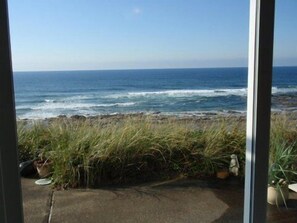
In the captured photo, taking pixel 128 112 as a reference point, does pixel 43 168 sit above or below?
below

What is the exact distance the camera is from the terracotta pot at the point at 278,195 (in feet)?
→ 6.42

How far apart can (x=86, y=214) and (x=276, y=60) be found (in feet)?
5.29

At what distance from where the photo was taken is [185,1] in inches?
137

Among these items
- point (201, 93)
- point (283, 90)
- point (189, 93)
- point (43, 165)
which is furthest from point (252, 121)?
point (43, 165)

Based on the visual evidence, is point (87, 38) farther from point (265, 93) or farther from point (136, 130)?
point (265, 93)

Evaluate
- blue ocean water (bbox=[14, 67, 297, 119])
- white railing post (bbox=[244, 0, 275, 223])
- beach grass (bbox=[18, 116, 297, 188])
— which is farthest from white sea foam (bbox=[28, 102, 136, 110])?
white railing post (bbox=[244, 0, 275, 223])

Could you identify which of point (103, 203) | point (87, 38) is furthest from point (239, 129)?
point (87, 38)

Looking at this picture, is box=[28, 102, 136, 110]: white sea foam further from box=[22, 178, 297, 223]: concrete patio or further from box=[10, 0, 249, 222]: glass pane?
box=[22, 178, 297, 223]: concrete patio

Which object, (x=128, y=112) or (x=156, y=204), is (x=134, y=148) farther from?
(x=156, y=204)

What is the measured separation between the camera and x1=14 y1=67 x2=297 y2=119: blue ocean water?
68.4 inches

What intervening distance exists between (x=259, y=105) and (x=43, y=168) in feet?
4.67

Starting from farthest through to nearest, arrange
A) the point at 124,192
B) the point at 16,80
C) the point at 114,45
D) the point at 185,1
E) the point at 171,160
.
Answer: the point at 185,1 → the point at 114,45 → the point at 171,160 → the point at 124,192 → the point at 16,80

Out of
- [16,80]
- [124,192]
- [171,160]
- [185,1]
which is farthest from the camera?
[185,1]

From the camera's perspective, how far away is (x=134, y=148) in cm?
292
